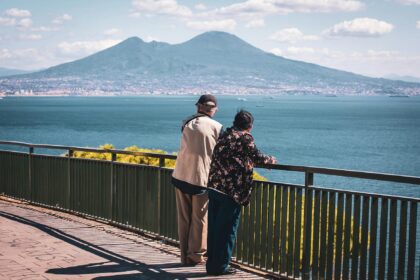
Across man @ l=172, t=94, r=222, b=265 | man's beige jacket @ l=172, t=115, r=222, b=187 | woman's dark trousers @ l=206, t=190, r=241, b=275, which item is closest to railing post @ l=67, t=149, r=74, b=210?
man @ l=172, t=94, r=222, b=265

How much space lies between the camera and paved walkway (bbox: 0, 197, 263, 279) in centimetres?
616

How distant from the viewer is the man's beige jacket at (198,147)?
20.7 feet

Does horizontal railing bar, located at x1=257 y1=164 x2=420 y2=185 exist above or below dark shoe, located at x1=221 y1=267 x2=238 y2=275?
above

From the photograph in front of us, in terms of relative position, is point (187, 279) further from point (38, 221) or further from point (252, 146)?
point (38, 221)

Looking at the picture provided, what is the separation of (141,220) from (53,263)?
189 cm

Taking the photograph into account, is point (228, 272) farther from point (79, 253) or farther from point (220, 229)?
point (79, 253)

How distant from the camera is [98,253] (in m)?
7.12

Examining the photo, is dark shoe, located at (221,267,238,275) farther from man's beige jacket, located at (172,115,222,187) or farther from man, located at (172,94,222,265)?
man's beige jacket, located at (172,115,222,187)

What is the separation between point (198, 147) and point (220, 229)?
2.94 ft

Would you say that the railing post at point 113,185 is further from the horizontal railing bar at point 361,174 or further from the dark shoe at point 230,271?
the horizontal railing bar at point 361,174

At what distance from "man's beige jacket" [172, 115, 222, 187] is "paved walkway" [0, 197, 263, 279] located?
0.97 metres

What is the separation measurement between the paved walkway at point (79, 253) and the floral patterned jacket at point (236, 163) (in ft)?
2.96

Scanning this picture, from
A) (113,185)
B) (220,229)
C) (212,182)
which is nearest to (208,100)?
(212,182)

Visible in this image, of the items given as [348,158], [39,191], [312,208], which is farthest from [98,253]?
[348,158]
